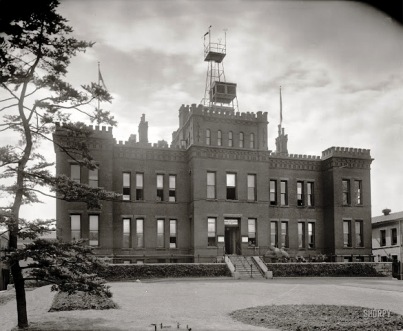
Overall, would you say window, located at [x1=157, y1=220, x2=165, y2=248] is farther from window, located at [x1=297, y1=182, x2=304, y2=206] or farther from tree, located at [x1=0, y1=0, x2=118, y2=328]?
tree, located at [x1=0, y1=0, x2=118, y2=328]

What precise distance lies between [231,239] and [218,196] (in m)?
4.28

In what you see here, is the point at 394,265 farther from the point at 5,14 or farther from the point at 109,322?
the point at 5,14

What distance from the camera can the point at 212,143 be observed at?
3953 cm

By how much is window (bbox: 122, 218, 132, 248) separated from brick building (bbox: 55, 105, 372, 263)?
8 cm

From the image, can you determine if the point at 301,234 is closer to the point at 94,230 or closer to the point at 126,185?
the point at 126,185

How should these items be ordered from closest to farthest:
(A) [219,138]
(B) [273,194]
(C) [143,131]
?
(A) [219,138] < (B) [273,194] < (C) [143,131]

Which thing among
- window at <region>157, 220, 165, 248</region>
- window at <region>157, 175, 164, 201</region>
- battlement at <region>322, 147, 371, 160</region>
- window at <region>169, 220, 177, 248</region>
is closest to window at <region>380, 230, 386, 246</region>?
battlement at <region>322, 147, 371, 160</region>

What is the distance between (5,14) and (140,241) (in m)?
29.1

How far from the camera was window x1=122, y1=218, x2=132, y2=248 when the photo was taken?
37375 mm

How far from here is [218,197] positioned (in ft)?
125


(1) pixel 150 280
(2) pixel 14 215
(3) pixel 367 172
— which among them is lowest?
(1) pixel 150 280

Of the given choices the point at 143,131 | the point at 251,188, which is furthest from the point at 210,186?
the point at 143,131

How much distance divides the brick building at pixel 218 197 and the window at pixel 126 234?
0.27ft

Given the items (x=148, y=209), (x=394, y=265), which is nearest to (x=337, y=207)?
(x=394, y=265)
